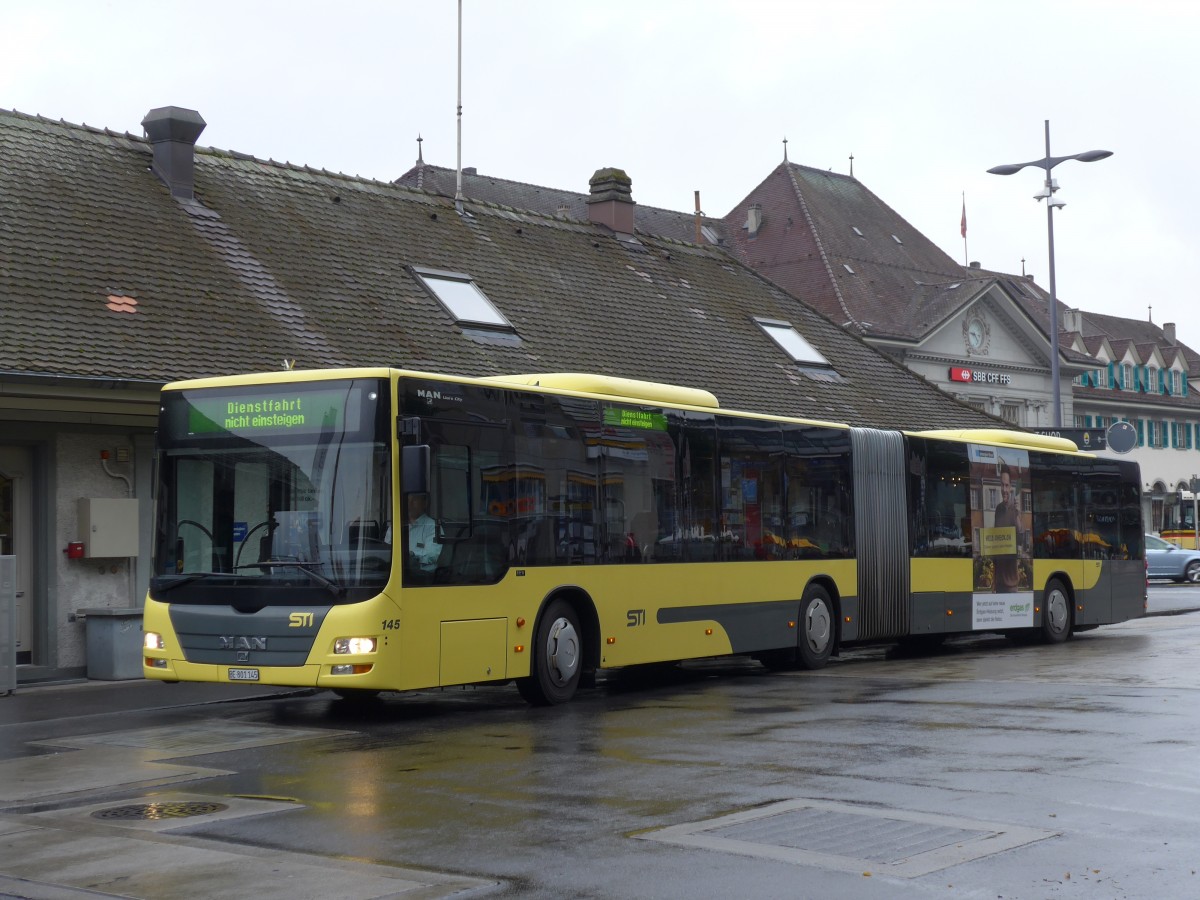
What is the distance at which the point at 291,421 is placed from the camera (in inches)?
549

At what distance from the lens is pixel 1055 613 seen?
2480 centimetres

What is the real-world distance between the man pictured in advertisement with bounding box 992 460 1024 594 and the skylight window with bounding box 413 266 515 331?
Result: 24.9 ft

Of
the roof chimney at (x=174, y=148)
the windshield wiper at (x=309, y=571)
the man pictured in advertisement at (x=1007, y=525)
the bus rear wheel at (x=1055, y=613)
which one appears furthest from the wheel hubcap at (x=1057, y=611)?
the windshield wiper at (x=309, y=571)

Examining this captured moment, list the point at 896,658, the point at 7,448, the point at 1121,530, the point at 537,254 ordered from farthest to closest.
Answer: the point at 537,254 < the point at 1121,530 < the point at 896,658 < the point at 7,448

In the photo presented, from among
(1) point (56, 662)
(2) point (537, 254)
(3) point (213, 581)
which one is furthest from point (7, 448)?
(2) point (537, 254)

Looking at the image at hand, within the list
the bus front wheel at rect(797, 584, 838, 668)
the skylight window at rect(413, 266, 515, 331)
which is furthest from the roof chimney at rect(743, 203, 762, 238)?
the bus front wheel at rect(797, 584, 838, 668)

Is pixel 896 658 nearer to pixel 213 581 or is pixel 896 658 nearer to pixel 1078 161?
pixel 213 581

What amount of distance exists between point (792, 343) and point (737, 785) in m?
23.0

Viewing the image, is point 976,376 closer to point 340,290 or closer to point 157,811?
point 340,290

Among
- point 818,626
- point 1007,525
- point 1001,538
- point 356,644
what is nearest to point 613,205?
point 1007,525

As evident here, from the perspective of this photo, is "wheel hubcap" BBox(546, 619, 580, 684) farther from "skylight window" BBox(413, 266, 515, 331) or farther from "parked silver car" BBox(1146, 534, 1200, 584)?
"parked silver car" BBox(1146, 534, 1200, 584)

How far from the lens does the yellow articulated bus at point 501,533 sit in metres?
13.6

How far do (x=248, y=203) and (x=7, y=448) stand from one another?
7776 millimetres

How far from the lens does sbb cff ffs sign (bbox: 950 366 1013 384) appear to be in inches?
2494
